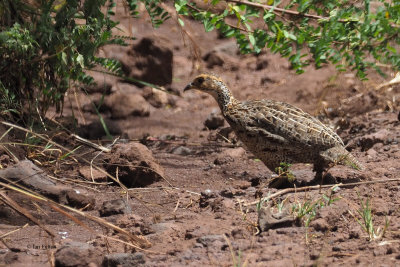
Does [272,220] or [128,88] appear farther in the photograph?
[128,88]

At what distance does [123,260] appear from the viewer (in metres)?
3.79

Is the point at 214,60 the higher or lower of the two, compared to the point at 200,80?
higher

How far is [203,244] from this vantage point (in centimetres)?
415

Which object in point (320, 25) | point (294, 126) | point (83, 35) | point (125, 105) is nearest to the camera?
point (83, 35)

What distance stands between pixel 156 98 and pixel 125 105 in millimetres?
912

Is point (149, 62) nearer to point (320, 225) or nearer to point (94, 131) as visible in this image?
point (94, 131)

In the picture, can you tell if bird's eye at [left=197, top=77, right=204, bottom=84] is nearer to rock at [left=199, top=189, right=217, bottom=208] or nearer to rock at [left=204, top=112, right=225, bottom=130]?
rock at [left=204, top=112, right=225, bottom=130]

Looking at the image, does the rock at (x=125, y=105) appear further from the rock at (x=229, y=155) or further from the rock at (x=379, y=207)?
the rock at (x=379, y=207)

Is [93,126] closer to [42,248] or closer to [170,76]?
[170,76]

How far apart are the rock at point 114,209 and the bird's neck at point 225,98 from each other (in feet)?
5.98

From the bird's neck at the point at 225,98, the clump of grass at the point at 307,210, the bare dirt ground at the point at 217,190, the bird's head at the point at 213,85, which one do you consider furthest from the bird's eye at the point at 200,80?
the clump of grass at the point at 307,210

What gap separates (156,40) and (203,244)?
19.4 ft

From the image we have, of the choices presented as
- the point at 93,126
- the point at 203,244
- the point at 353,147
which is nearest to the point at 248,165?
the point at 353,147

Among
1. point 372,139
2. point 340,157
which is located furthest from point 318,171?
point 372,139
